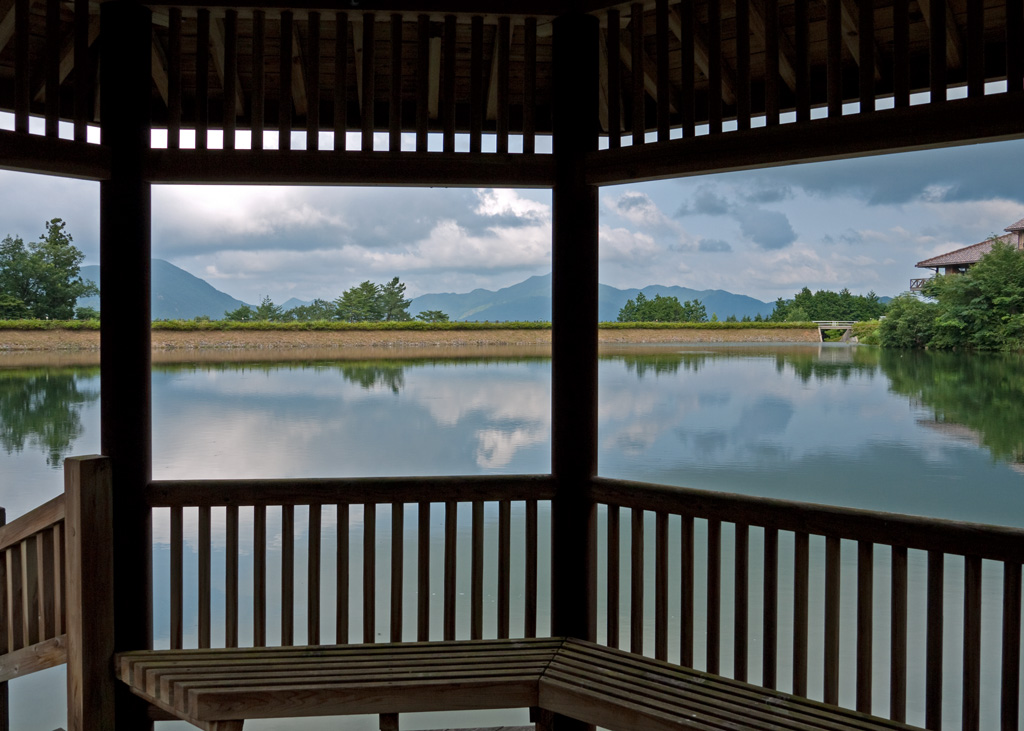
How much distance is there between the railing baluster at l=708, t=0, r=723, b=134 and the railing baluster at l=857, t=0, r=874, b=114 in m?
0.40

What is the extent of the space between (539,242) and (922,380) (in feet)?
116

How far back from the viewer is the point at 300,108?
3193mm

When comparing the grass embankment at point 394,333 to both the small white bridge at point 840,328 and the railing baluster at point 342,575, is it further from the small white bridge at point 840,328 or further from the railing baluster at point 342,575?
the railing baluster at point 342,575

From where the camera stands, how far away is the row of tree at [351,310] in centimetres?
1796

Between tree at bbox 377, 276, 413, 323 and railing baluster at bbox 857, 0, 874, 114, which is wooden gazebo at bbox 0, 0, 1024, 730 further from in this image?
tree at bbox 377, 276, 413, 323

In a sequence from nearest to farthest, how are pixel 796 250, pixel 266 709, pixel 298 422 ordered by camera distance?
pixel 266 709, pixel 796 250, pixel 298 422

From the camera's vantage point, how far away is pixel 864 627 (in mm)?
2080

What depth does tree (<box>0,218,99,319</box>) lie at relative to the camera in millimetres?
15422

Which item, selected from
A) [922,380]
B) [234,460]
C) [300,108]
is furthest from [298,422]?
[300,108]

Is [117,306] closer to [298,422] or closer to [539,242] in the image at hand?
[298,422]

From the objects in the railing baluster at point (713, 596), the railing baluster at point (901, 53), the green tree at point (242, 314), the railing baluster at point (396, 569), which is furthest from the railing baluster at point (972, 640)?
the green tree at point (242, 314)

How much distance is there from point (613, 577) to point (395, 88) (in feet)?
6.08

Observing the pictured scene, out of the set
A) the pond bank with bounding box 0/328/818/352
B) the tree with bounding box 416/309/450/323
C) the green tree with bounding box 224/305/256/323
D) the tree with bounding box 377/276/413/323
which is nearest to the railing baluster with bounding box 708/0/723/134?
the pond bank with bounding box 0/328/818/352

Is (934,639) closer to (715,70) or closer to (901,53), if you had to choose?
(901,53)
